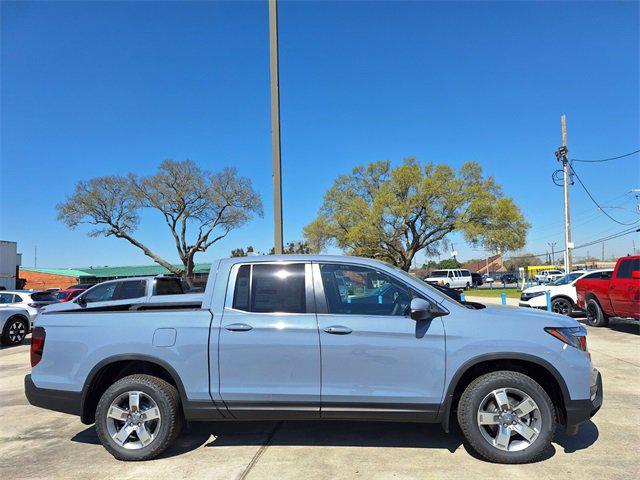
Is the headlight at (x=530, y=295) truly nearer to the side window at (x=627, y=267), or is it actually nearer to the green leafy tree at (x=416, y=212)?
the side window at (x=627, y=267)

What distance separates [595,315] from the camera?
12266mm

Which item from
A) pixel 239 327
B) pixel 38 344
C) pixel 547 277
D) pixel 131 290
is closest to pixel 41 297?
pixel 131 290

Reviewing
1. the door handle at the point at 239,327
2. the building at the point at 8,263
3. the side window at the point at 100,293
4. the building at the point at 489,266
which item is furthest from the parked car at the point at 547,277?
the building at the point at 489,266

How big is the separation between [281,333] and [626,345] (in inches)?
354

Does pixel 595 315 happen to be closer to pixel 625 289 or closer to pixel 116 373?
pixel 625 289

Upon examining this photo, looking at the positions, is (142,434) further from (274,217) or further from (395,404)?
(274,217)

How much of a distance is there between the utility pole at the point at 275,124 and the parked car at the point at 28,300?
8.86 metres

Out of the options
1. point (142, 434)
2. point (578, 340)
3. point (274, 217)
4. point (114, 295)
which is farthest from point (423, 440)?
point (114, 295)

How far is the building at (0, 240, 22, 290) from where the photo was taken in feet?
125

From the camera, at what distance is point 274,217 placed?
7434 mm

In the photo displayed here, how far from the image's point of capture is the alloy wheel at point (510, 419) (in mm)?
3748

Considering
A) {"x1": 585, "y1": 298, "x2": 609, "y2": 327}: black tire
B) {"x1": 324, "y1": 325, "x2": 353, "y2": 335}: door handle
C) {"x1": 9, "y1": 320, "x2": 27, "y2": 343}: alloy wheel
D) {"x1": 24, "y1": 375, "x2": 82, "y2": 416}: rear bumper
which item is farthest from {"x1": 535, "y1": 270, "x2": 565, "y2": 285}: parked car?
{"x1": 24, "y1": 375, "x2": 82, "y2": 416}: rear bumper

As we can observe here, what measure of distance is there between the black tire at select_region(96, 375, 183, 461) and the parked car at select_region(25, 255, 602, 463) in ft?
0.03

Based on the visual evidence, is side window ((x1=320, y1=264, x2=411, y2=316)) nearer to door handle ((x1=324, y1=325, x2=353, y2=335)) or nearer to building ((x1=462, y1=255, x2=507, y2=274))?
door handle ((x1=324, y1=325, x2=353, y2=335))
